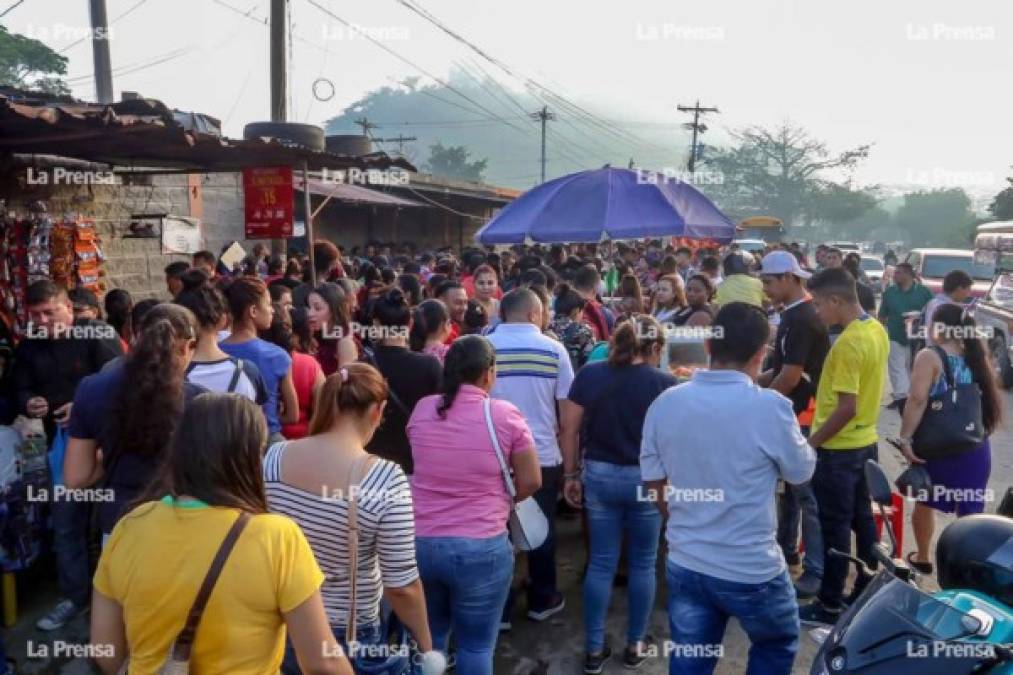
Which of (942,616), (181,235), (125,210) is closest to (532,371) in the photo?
(942,616)

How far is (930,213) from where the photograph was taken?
78688 mm

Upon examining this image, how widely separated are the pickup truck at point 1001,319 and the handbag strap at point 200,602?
11.3 meters

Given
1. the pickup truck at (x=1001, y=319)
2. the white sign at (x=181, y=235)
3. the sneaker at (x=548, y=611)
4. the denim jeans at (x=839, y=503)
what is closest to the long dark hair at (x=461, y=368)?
the sneaker at (x=548, y=611)

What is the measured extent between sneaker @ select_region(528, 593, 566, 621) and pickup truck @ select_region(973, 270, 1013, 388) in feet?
28.5

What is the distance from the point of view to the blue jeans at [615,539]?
12.4ft

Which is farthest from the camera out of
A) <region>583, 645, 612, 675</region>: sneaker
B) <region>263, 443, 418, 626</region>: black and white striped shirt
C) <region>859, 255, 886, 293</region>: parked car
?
<region>859, 255, 886, 293</region>: parked car

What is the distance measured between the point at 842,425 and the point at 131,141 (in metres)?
5.30

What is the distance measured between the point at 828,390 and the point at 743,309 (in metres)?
1.74

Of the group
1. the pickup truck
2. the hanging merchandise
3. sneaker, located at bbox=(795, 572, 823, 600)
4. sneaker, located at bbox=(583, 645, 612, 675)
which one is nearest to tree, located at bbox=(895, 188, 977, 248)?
the pickup truck

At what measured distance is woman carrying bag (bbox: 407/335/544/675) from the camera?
3.00 m

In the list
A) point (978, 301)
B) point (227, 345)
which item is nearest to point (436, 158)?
point (978, 301)

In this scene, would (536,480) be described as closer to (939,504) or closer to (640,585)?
(640,585)

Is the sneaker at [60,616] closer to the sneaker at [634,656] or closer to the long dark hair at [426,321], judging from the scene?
the long dark hair at [426,321]

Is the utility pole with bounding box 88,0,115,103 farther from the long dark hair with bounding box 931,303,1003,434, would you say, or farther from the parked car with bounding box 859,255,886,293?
the parked car with bounding box 859,255,886,293
